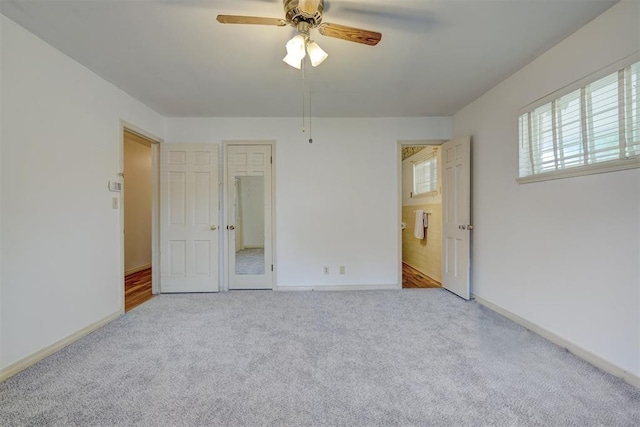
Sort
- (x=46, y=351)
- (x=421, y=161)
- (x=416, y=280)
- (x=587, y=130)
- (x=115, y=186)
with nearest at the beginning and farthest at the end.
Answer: (x=587, y=130), (x=46, y=351), (x=115, y=186), (x=416, y=280), (x=421, y=161)

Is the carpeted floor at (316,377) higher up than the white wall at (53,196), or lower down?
lower down

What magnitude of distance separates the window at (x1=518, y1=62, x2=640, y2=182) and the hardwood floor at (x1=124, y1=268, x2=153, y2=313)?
15.1 feet

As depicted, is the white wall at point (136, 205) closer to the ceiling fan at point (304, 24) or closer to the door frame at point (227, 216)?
the door frame at point (227, 216)

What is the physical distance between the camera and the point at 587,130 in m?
2.06

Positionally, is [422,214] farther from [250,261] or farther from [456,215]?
[250,261]

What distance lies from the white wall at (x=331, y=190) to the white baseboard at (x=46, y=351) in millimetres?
2071

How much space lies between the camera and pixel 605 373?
6.24 ft

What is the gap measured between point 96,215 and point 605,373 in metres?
4.39

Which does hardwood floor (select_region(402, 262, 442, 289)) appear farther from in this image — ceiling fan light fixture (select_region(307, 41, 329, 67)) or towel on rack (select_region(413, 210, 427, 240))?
ceiling fan light fixture (select_region(307, 41, 329, 67))

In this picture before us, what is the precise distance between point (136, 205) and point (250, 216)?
104 inches

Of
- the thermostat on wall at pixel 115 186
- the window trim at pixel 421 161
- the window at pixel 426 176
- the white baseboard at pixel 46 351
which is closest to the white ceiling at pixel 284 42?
the thermostat on wall at pixel 115 186

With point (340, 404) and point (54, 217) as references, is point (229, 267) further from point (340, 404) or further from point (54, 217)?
point (340, 404)

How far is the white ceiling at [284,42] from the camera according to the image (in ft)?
6.11

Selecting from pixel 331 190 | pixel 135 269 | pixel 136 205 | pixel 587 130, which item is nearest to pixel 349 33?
pixel 587 130
